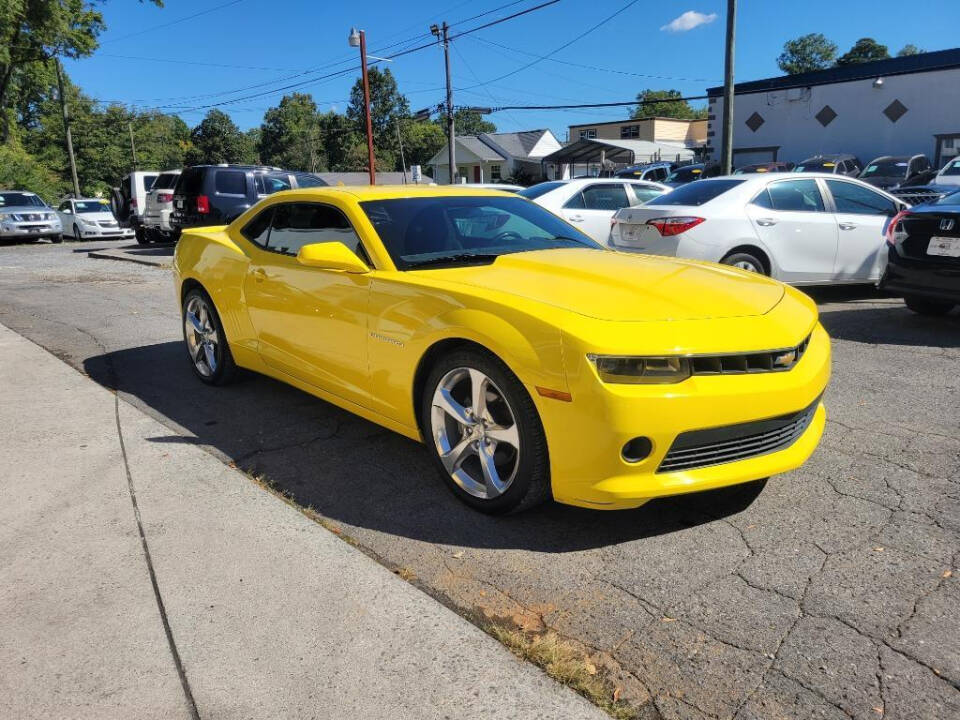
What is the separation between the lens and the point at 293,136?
10806cm

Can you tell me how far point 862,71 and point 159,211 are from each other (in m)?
26.8

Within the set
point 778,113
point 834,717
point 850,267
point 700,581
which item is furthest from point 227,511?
point 778,113

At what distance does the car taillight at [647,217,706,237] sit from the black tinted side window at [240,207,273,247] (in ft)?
13.9

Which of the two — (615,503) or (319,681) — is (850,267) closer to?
(615,503)

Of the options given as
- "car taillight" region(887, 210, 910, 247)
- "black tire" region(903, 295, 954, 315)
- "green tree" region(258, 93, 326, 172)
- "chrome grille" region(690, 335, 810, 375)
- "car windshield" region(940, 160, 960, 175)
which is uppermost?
"green tree" region(258, 93, 326, 172)

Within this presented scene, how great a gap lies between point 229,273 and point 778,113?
3242 centimetres

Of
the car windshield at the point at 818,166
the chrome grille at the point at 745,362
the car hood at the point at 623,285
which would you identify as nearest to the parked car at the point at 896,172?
the car windshield at the point at 818,166

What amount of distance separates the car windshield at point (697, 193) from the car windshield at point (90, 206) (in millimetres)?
22011

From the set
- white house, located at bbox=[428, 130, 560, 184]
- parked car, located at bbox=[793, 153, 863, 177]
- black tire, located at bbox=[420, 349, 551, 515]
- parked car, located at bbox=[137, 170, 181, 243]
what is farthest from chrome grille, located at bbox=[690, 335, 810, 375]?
white house, located at bbox=[428, 130, 560, 184]

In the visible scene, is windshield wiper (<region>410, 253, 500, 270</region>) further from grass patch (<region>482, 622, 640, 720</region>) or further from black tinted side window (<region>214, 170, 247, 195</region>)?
black tinted side window (<region>214, 170, 247, 195</region>)

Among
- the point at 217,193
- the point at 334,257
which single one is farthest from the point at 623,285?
the point at 217,193

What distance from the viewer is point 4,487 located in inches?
145

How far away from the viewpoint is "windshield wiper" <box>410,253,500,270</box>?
3713 millimetres

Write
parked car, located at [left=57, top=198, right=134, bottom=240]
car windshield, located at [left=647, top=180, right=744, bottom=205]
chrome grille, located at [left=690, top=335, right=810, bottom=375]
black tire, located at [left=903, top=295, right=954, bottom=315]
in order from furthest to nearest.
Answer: parked car, located at [left=57, top=198, right=134, bottom=240]
car windshield, located at [left=647, top=180, right=744, bottom=205]
black tire, located at [left=903, top=295, right=954, bottom=315]
chrome grille, located at [left=690, top=335, right=810, bottom=375]
